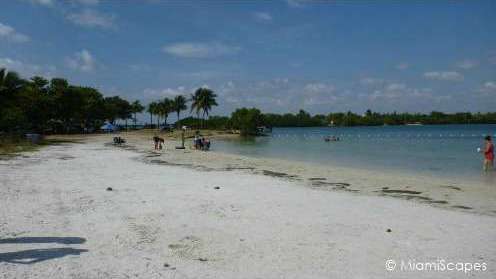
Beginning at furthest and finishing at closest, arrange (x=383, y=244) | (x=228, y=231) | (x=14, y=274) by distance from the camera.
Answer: (x=228, y=231) → (x=383, y=244) → (x=14, y=274)

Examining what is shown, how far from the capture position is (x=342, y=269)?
20.5ft

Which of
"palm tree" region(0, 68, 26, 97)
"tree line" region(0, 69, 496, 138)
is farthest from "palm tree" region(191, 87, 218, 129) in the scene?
"palm tree" region(0, 68, 26, 97)

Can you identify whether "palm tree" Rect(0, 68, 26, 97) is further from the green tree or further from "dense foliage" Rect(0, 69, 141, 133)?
the green tree

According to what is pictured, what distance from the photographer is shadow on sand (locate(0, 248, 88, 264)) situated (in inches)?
248

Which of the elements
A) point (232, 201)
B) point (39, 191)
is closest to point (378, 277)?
point (232, 201)

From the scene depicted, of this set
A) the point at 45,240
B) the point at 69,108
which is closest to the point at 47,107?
the point at 69,108

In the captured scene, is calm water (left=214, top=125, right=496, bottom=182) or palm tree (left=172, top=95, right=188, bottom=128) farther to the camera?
palm tree (left=172, top=95, right=188, bottom=128)

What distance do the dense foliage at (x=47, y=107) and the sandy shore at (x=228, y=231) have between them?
33.5 metres

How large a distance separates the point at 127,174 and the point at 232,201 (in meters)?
7.47

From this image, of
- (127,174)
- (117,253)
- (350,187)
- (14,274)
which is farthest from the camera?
(127,174)

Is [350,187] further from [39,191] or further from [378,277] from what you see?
[39,191]

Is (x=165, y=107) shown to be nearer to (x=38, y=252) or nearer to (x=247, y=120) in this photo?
(x=247, y=120)

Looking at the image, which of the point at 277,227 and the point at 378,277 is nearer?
the point at 378,277

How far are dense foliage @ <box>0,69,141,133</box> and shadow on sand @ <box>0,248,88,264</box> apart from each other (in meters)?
37.3
